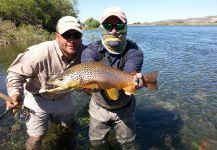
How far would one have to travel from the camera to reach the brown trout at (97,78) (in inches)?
156

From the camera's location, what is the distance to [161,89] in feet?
34.1

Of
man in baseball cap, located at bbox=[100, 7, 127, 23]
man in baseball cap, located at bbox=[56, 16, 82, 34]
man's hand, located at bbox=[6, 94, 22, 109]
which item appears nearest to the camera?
man in baseball cap, located at bbox=[100, 7, 127, 23]

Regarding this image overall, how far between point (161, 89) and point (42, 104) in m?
6.07

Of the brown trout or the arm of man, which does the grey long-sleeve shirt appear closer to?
the arm of man

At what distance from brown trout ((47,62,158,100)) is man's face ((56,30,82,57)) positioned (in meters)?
0.73

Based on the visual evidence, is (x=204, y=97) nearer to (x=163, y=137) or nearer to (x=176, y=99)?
(x=176, y=99)

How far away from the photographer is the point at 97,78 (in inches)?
158

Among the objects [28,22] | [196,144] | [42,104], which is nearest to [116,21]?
[42,104]

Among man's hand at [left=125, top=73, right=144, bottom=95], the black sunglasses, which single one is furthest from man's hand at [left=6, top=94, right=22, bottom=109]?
man's hand at [left=125, top=73, right=144, bottom=95]

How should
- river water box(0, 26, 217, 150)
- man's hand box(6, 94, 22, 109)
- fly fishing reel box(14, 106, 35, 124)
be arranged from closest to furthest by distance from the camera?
man's hand box(6, 94, 22, 109), fly fishing reel box(14, 106, 35, 124), river water box(0, 26, 217, 150)

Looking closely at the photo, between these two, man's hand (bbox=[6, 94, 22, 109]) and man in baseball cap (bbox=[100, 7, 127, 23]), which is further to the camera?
man's hand (bbox=[6, 94, 22, 109])

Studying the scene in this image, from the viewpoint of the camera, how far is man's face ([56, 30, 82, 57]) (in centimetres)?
458

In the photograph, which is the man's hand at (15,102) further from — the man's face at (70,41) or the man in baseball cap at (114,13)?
Answer: the man in baseball cap at (114,13)

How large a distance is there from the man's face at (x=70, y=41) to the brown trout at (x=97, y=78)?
732 millimetres
